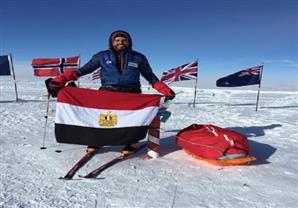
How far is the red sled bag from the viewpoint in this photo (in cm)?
466

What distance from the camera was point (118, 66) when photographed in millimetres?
5031

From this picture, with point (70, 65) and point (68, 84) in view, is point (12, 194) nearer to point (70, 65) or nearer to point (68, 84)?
point (68, 84)

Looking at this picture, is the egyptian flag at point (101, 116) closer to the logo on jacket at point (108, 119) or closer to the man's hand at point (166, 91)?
the logo on jacket at point (108, 119)

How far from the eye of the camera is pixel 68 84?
16.8ft

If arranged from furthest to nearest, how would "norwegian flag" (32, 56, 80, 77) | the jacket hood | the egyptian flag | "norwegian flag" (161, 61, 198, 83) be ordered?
"norwegian flag" (161, 61, 198, 83) < "norwegian flag" (32, 56, 80, 77) < the jacket hood < the egyptian flag

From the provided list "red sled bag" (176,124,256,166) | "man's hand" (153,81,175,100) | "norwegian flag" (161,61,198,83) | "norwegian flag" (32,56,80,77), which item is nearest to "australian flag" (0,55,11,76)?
"norwegian flag" (32,56,80,77)

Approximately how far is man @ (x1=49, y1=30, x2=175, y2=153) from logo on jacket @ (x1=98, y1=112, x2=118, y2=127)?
1.49 ft

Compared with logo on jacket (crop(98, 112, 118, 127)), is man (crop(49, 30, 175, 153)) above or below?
above

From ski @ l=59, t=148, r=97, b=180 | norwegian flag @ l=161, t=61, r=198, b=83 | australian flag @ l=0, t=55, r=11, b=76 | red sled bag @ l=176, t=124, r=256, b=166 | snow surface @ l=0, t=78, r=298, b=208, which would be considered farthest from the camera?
norwegian flag @ l=161, t=61, r=198, b=83

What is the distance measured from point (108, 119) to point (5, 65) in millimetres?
11962

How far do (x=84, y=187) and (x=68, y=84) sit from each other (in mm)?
1958

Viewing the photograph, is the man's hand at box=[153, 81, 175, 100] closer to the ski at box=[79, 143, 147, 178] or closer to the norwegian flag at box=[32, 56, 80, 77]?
the ski at box=[79, 143, 147, 178]

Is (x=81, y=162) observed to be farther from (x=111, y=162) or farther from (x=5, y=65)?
(x=5, y=65)

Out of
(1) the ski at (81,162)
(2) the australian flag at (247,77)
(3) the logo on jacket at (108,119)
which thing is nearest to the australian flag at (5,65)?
(2) the australian flag at (247,77)
